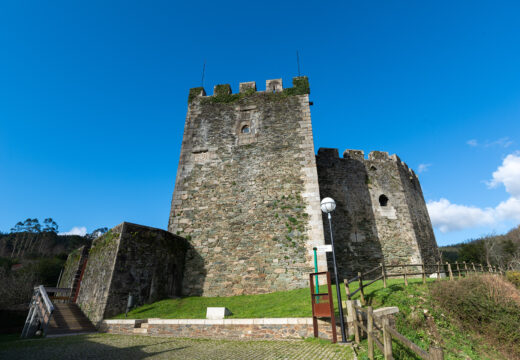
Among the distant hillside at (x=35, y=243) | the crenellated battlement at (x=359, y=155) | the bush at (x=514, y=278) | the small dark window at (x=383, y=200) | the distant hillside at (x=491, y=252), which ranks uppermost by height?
the crenellated battlement at (x=359, y=155)

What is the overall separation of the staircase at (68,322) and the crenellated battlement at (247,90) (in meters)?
11.8

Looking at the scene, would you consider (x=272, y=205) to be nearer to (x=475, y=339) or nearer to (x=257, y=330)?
(x=257, y=330)

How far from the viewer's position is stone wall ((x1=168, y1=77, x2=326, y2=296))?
11.3 meters

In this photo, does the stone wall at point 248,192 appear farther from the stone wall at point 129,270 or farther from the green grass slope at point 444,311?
the green grass slope at point 444,311

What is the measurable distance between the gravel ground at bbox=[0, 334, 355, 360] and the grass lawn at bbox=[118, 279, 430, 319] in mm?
1139

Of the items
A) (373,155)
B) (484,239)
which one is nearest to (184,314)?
(373,155)

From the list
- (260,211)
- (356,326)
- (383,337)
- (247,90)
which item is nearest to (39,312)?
(260,211)

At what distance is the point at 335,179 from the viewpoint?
16.9 metres

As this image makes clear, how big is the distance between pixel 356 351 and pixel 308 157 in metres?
9.02

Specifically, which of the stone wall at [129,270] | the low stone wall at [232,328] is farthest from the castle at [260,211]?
the low stone wall at [232,328]

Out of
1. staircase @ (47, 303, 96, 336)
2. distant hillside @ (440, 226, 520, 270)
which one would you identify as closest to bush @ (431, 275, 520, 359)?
staircase @ (47, 303, 96, 336)

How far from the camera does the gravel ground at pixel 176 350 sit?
5312 mm

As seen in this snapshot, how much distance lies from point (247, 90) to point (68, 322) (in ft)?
44.6

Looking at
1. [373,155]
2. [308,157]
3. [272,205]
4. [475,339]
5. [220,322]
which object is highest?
[373,155]
